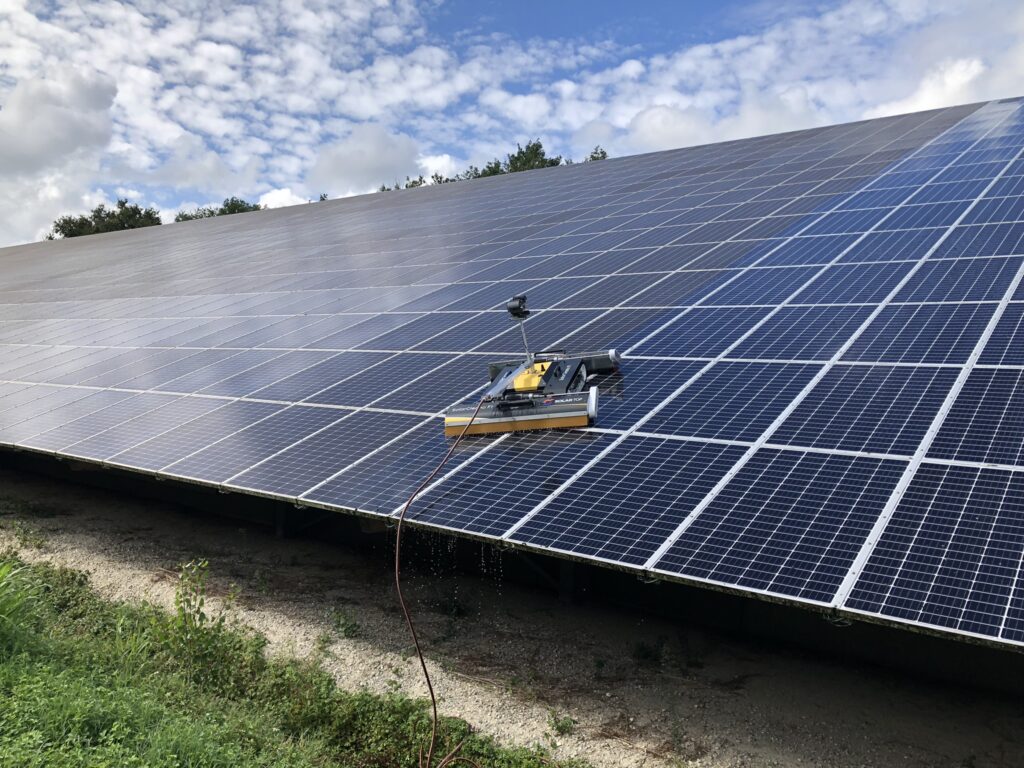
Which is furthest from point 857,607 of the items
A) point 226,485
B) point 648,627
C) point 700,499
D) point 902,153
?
point 902,153

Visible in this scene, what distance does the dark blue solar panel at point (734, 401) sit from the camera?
10.4m

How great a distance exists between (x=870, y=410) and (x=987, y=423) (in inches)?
50.2

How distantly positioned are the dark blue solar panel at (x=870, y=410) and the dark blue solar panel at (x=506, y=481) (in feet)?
8.49

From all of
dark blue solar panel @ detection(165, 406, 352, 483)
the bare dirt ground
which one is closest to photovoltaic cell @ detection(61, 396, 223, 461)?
dark blue solar panel @ detection(165, 406, 352, 483)

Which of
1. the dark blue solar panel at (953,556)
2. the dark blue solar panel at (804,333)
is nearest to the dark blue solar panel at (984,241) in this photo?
the dark blue solar panel at (804,333)

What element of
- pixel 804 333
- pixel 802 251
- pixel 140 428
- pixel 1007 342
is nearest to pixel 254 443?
pixel 140 428

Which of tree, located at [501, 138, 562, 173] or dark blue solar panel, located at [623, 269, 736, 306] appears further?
tree, located at [501, 138, 562, 173]

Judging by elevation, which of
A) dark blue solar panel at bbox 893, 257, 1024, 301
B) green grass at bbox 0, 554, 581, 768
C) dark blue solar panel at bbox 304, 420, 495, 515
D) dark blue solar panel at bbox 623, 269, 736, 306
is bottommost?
green grass at bbox 0, 554, 581, 768

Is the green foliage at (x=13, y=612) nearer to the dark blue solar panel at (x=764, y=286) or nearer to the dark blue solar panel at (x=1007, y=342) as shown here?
the dark blue solar panel at (x=764, y=286)

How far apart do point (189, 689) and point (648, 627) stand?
20.4ft

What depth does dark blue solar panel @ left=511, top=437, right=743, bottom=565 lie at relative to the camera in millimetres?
8812

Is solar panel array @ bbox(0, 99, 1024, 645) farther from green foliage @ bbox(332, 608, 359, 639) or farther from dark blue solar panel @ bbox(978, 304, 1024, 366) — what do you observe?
green foliage @ bbox(332, 608, 359, 639)

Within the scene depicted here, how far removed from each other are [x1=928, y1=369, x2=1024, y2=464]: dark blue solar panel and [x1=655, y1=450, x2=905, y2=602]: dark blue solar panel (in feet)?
2.41

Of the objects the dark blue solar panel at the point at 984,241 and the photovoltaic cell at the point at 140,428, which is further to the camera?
the photovoltaic cell at the point at 140,428
